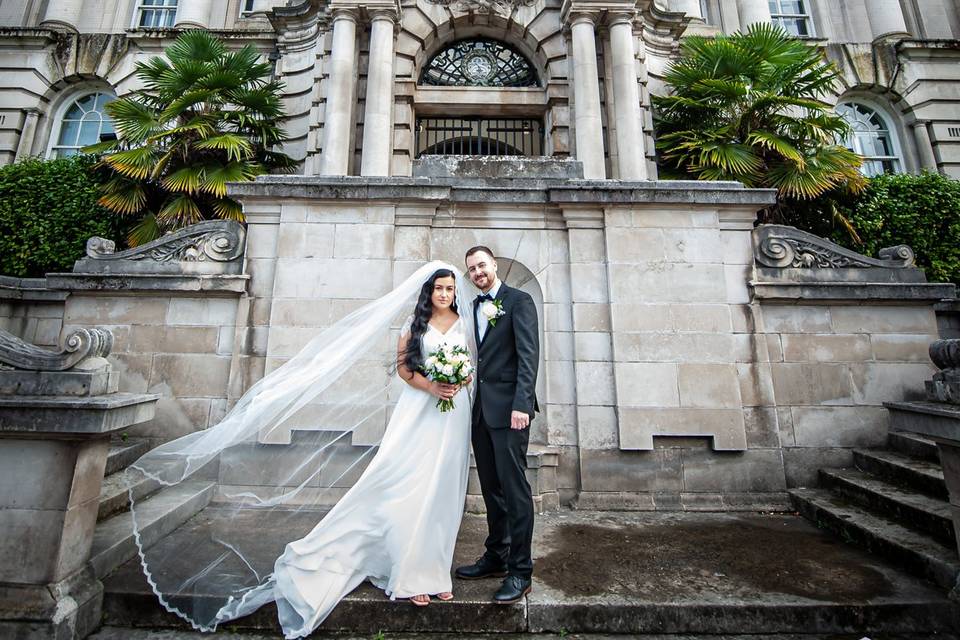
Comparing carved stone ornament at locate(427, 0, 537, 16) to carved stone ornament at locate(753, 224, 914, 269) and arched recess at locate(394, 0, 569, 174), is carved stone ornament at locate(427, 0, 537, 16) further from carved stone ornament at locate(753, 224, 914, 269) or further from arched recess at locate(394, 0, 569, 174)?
carved stone ornament at locate(753, 224, 914, 269)

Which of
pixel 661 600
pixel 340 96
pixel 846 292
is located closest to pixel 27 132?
pixel 340 96

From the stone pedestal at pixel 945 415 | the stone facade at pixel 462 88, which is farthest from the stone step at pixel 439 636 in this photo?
the stone facade at pixel 462 88

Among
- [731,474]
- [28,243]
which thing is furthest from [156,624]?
[28,243]

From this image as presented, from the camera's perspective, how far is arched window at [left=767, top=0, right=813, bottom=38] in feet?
56.0

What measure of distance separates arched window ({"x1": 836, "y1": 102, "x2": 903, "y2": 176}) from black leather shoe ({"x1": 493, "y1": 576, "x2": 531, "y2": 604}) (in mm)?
19865

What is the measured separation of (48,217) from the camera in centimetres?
941

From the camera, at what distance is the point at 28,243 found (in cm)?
923

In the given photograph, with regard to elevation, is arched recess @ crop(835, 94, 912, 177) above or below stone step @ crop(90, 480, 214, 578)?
above

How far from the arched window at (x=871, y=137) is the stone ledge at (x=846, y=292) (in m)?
14.0

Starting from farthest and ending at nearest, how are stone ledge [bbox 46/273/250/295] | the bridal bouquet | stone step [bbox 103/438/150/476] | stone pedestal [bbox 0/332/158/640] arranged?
stone ledge [bbox 46/273/250/295], stone step [bbox 103/438/150/476], the bridal bouquet, stone pedestal [bbox 0/332/158/640]

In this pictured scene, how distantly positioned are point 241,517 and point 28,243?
30.9 feet

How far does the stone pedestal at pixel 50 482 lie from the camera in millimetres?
2852

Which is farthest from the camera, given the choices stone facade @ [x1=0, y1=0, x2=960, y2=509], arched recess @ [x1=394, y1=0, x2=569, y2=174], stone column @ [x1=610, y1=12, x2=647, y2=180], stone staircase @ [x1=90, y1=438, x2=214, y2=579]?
arched recess @ [x1=394, y1=0, x2=569, y2=174]

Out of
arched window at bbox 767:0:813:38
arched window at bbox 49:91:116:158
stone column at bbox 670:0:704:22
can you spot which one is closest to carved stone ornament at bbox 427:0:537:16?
stone column at bbox 670:0:704:22
